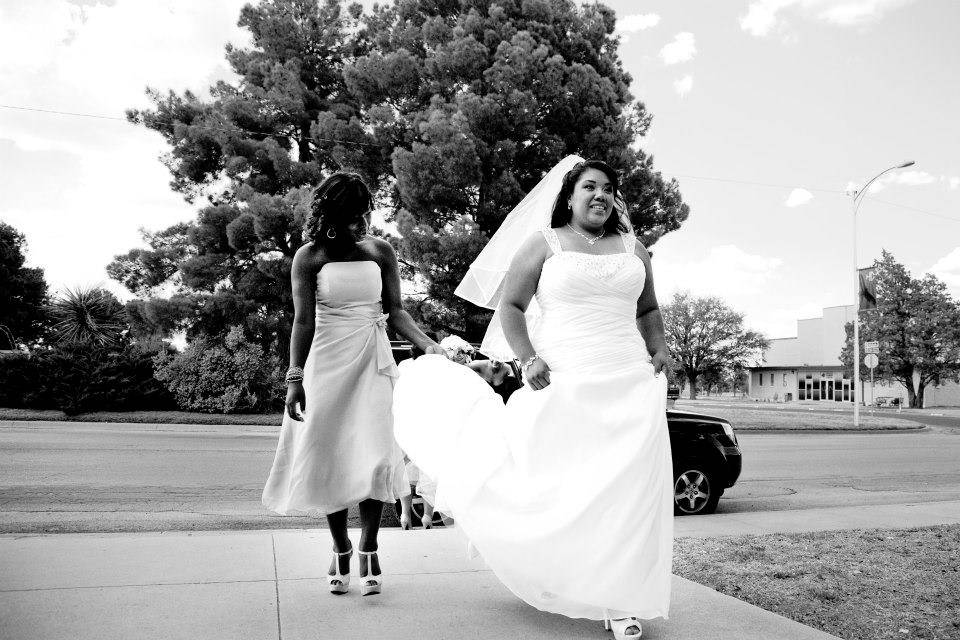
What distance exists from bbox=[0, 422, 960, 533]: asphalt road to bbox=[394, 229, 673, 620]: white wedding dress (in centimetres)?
438

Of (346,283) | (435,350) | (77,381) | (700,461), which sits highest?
(346,283)

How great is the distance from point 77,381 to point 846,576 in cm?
2101

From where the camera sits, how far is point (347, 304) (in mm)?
4078

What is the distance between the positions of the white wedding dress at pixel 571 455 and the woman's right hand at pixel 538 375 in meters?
0.05

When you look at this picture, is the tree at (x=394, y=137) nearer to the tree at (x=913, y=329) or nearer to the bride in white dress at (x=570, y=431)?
the bride in white dress at (x=570, y=431)

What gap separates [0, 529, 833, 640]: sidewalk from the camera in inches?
133

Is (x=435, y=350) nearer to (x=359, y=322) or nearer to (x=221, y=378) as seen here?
(x=359, y=322)

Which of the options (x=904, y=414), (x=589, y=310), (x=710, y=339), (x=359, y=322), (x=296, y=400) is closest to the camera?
(x=589, y=310)

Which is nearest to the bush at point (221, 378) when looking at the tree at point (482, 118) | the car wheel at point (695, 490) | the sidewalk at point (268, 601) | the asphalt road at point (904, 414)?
the tree at point (482, 118)

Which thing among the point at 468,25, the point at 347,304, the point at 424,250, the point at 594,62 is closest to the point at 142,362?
the point at 424,250

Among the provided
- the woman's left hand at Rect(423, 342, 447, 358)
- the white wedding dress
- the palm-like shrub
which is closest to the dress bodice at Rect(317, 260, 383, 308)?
the woman's left hand at Rect(423, 342, 447, 358)

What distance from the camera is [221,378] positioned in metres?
21.9

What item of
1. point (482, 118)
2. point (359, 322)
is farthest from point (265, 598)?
point (482, 118)

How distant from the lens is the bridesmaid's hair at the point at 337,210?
3.98m
